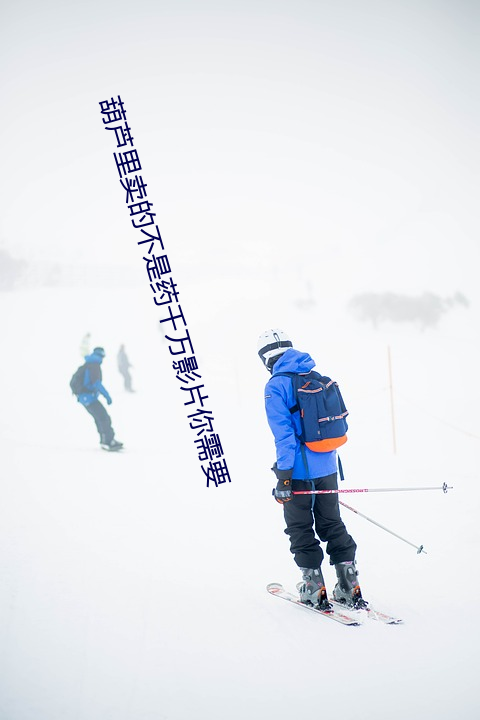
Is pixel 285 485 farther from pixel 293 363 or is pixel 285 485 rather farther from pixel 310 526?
pixel 293 363

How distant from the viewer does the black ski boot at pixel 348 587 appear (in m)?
3.10

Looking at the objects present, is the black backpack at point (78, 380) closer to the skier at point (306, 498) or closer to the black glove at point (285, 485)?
the skier at point (306, 498)

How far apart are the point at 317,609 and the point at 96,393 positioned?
5.90 m

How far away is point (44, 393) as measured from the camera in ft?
47.9

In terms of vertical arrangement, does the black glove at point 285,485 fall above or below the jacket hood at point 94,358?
below

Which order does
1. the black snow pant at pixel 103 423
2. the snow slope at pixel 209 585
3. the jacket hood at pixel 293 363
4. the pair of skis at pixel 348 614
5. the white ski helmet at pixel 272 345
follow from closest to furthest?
the snow slope at pixel 209 585, the pair of skis at pixel 348 614, the jacket hood at pixel 293 363, the white ski helmet at pixel 272 345, the black snow pant at pixel 103 423

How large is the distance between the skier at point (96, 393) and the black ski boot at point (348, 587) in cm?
535

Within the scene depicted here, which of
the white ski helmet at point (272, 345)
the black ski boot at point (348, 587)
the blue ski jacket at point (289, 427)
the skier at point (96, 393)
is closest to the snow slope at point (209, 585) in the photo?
the black ski boot at point (348, 587)

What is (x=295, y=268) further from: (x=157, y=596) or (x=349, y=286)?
(x=157, y=596)

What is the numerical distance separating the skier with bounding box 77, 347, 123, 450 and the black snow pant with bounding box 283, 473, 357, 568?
5.08 meters

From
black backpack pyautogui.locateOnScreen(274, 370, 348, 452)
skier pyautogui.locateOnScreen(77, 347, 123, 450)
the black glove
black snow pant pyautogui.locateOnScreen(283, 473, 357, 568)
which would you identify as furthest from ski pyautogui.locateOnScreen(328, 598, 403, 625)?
skier pyautogui.locateOnScreen(77, 347, 123, 450)

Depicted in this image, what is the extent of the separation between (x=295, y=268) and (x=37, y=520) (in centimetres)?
4524

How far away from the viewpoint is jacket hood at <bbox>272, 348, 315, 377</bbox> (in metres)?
3.16

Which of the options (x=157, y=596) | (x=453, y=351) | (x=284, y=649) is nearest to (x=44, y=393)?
(x=157, y=596)
